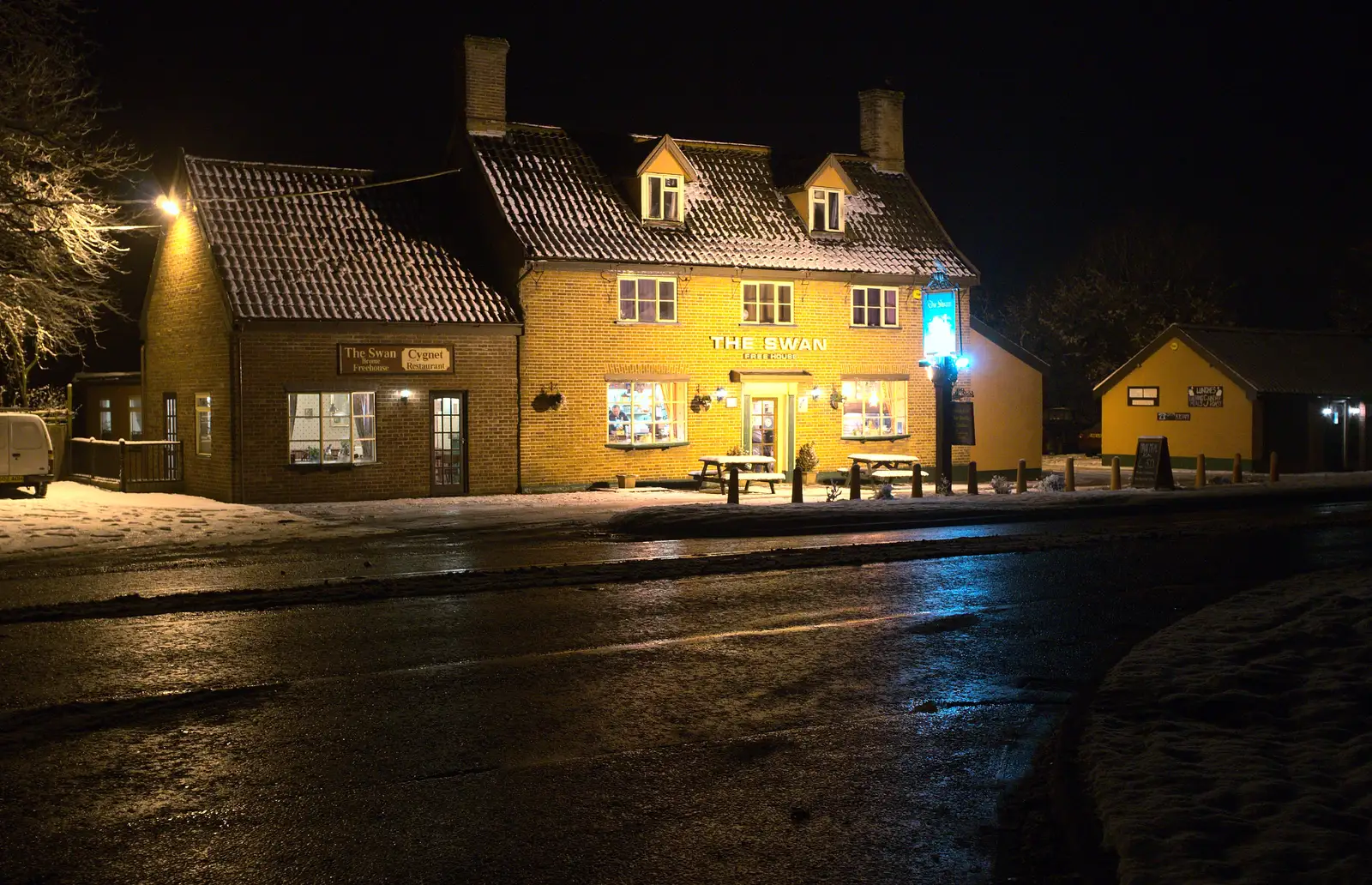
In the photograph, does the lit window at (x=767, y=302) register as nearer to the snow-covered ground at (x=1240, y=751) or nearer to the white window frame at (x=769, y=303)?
the white window frame at (x=769, y=303)

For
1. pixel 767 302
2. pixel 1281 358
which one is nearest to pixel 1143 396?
pixel 1281 358

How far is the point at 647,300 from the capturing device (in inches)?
1198

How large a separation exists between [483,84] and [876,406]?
12506 millimetres

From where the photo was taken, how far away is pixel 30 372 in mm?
43531

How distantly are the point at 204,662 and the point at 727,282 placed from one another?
22737 mm

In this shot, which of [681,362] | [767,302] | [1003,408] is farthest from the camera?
[1003,408]

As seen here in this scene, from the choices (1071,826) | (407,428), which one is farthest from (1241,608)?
(407,428)

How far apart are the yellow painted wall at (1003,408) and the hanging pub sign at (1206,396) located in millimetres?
5709

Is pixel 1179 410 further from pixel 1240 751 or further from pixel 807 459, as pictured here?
pixel 1240 751

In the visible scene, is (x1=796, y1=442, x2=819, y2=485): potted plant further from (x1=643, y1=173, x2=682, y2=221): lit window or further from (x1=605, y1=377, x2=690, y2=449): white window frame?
(x1=643, y1=173, x2=682, y2=221): lit window

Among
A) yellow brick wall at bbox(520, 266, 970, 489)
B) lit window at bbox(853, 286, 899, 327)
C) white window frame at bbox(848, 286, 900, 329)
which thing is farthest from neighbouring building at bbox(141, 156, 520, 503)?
lit window at bbox(853, 286, 899, 327)

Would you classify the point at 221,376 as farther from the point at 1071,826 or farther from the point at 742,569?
the point at 1071,826

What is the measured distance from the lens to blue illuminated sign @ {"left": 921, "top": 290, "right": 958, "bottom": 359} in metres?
28.2

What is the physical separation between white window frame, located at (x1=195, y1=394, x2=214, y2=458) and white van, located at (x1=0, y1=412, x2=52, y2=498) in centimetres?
285
